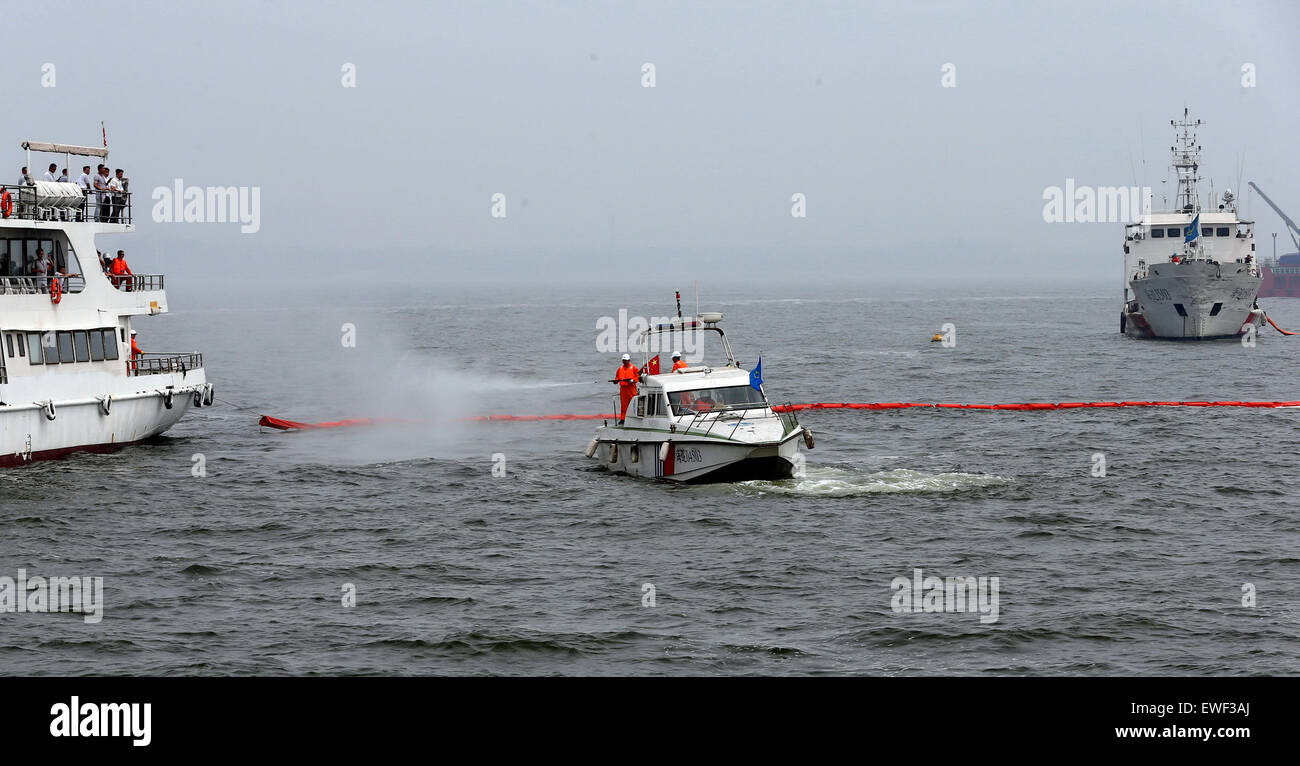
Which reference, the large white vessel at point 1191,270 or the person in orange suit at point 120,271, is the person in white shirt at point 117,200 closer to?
the person in orange suit at point 120,271

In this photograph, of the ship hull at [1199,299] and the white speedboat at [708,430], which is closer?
the white speedboat at [708,430]

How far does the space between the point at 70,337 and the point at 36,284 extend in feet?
6.41

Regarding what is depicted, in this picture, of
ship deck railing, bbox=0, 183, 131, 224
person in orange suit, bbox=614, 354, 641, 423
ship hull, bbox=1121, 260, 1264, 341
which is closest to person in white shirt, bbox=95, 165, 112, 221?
ship deck railing, bbox=0, 183, 131, 224

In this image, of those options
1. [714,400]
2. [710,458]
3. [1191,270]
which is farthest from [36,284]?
[1191,270]

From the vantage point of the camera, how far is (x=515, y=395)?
5872cm

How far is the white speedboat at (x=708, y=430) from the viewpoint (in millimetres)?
29547

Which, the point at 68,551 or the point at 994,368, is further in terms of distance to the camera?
the point at 994,368

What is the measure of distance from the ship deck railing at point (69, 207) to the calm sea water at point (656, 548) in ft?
24.3

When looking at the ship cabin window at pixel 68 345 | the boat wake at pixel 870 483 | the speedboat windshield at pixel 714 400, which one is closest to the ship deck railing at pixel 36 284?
the ship cabin window at pixel 68 345
